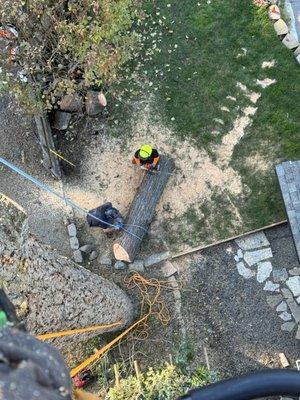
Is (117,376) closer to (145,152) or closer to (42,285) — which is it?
(42,285)

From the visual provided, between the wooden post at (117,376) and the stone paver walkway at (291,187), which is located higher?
the stone paver walkway at (291,187)

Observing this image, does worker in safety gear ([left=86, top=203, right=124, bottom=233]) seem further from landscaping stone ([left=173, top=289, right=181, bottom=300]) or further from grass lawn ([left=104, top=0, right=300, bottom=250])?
landscaping stone ([left=173, top=289, right=181, bottom=300])

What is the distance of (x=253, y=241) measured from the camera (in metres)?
10.4

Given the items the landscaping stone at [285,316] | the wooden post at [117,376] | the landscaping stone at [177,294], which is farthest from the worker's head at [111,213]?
the landscaping stone at [285,316]

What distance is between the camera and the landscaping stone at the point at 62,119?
433 inches

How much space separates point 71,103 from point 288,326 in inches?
218

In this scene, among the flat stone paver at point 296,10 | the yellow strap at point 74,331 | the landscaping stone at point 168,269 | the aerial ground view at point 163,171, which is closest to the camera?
the yellow strap at point 74,331

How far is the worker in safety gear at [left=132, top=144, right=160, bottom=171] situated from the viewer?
10.2 meters

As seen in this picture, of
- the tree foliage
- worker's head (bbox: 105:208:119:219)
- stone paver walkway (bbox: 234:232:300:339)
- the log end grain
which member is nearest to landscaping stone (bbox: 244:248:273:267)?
stone paver walkway (bbox: 234:232:300:339)

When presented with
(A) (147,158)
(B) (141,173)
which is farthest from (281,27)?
(B) (141,173)

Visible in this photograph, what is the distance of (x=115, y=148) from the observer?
11047 millimetres

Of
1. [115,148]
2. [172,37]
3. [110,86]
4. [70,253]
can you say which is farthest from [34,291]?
[172,37]

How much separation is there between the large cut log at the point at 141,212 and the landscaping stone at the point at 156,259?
0.90 feet

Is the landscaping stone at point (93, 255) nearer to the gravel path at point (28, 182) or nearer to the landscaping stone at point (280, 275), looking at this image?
the gravel path at point (28, 182)
